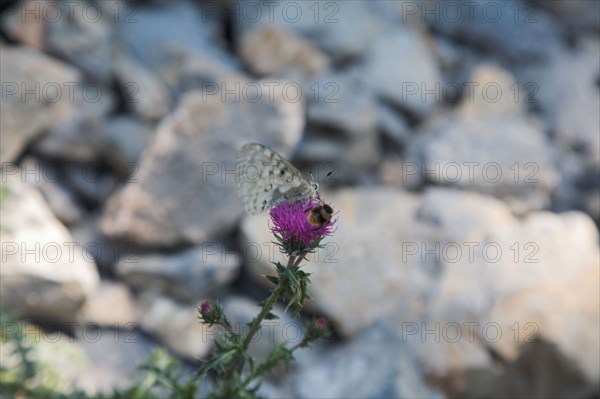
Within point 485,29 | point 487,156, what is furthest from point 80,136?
point 485,29

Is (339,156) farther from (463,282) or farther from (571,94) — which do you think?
(571,94)

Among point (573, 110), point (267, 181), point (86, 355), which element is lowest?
point (86, 355)

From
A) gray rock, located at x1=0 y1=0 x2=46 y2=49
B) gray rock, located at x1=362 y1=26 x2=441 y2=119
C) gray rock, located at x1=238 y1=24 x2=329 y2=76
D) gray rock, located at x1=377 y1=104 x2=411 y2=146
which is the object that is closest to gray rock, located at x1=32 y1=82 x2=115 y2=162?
gray rock, located at x1=0 y1=0 x2=46 y2=49

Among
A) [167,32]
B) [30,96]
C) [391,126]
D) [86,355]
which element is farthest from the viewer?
[167,32]

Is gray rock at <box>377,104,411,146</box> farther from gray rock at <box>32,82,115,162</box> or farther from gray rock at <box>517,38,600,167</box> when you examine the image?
gray rock at <box>32,82,115,162</box>

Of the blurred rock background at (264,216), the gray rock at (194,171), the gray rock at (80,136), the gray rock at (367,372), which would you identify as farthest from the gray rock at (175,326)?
the gray rock at (80,136)

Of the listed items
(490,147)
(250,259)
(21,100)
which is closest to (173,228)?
(250,259)
